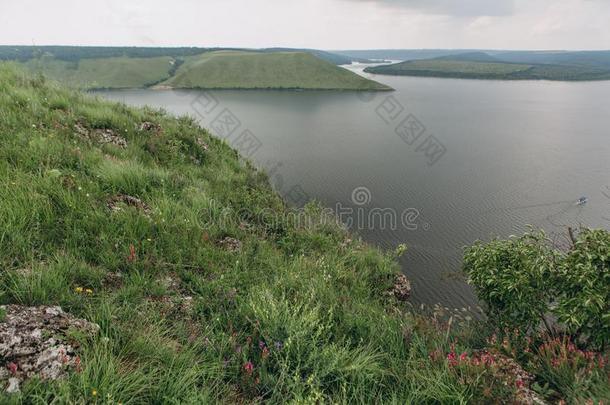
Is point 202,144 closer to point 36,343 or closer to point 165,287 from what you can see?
point 165,287

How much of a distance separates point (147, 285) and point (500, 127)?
248ft

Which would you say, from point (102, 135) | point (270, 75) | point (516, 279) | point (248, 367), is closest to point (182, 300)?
point (248, 367)

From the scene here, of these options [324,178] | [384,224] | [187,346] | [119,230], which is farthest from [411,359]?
[324,178]

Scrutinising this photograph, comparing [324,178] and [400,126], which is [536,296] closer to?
[324,178]

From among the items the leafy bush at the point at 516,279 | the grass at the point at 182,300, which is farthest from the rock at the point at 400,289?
the leafy bush at the point at 516,279

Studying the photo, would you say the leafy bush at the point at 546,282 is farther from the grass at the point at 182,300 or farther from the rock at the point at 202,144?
the rock at the point at 202,144

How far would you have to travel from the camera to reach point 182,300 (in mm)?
5141

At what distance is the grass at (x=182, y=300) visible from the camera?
12.0 feet

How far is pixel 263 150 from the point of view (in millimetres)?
42562

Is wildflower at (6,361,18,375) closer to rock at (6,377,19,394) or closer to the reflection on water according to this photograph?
rock at (6,377,19,394)

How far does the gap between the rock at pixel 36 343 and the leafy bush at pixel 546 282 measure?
25.3 feet

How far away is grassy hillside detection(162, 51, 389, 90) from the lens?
131625mm

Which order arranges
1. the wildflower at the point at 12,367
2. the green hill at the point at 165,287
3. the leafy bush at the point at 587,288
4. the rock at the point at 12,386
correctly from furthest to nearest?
the leafy bush at the point at 587,288 < the green hill at the point at 165,287 < the wildflower at the point at 12,367 < the rock at the point at 12,386

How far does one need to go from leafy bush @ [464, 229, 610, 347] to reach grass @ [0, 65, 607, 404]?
3.35 feet
